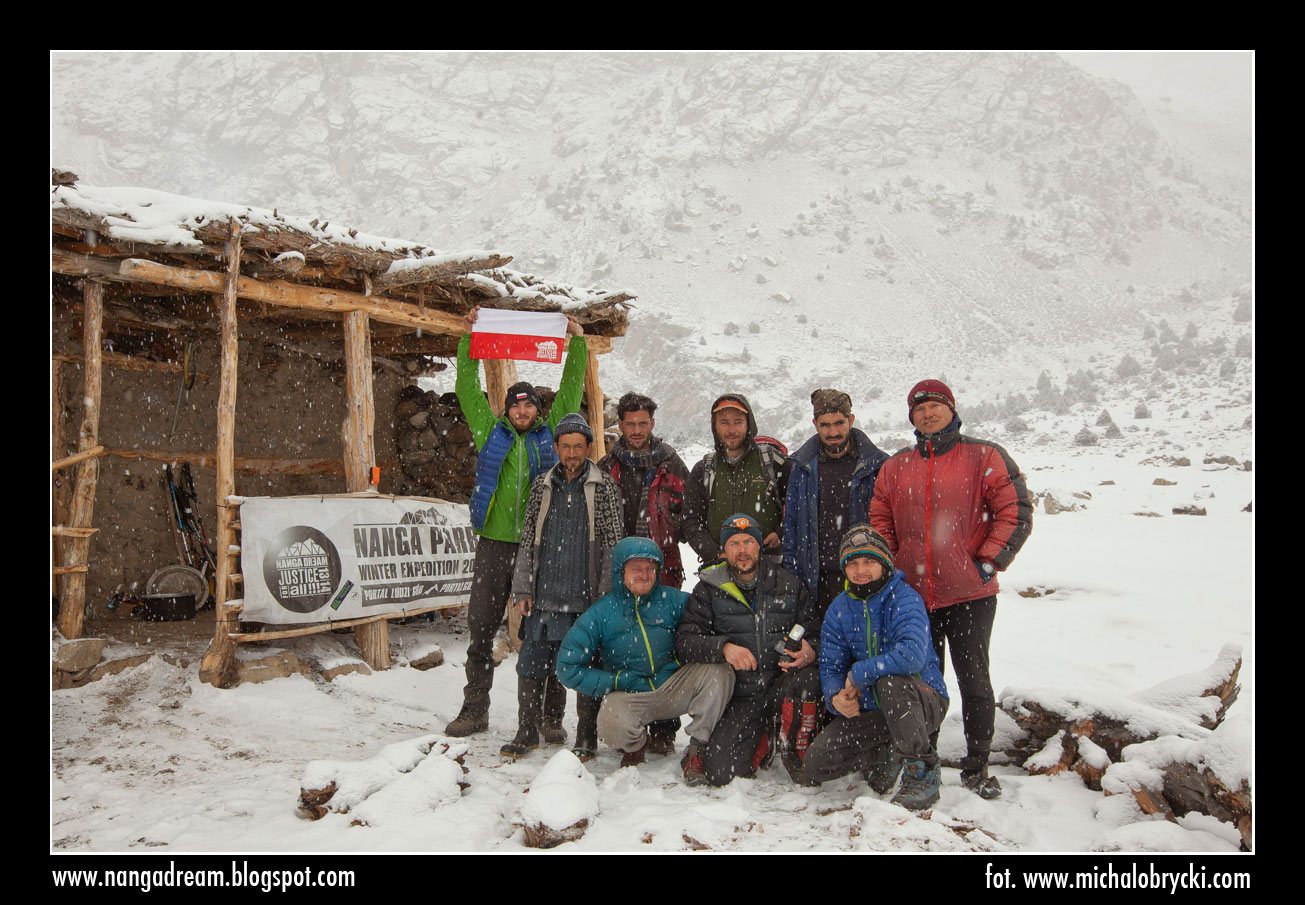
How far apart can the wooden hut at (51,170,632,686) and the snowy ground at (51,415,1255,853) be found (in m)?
0.54

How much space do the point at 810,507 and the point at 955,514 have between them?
702mm

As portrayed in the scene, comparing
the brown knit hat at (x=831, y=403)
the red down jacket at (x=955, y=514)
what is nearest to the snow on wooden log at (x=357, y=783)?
the red down jacket at (x=955, y=514)

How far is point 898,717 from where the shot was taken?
3.48 m

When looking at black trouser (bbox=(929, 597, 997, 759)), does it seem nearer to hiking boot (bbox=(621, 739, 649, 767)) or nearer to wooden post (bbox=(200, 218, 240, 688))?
hiking boot (bbox=(621, 739, 649, 767))

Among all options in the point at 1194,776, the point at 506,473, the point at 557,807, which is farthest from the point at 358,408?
the point at 1194,776

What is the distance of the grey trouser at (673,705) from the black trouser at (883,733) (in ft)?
1.59

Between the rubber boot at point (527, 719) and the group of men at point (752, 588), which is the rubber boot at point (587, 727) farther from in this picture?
the rubber boot at point (527, 719)

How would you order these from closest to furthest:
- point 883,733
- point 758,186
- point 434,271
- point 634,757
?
point 883,733 → point 634,757 → point 434,271 → point 758,186

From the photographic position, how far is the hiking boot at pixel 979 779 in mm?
3645

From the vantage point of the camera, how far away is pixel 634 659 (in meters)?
4.08

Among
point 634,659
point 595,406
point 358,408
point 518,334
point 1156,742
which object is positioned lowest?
point 1156,742

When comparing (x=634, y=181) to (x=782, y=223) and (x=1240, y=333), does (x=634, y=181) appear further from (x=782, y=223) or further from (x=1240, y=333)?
(x=1240, y=333)

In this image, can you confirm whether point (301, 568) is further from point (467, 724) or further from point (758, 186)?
point (758, 186)

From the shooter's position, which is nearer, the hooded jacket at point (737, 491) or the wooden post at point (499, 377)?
the hooded jacket at point (737, 491)
